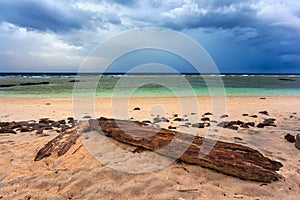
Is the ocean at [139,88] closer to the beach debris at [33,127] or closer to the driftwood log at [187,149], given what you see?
the beach debris at [33,127]

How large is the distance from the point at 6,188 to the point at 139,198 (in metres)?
2.02

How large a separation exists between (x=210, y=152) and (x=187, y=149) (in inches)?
15.0

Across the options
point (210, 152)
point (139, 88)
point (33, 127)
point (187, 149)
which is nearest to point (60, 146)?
point (187, 149)

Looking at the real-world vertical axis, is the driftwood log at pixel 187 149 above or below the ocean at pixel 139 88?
above

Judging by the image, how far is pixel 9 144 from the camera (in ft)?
18.9

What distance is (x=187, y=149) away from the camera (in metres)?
4.28

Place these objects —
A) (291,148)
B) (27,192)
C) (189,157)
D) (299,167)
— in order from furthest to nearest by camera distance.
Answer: (291,148)
(299,167)
(189,157)
(27,192)

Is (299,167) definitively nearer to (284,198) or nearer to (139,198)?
(284,198)

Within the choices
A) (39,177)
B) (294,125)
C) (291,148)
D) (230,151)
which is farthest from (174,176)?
(294,125)

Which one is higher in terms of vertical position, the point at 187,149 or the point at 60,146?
the point at 187,149

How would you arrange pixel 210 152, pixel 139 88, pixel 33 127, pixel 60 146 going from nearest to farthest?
pixel 210 152 < pixel 60 146 < pixel 33 127 < pixel 139 88

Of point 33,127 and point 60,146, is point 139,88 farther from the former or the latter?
point 60,146

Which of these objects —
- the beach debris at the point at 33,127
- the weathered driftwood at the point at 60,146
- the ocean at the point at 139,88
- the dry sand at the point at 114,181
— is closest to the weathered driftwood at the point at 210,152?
the dry sand at the point at 114,181

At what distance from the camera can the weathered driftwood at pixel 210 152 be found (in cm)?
384
